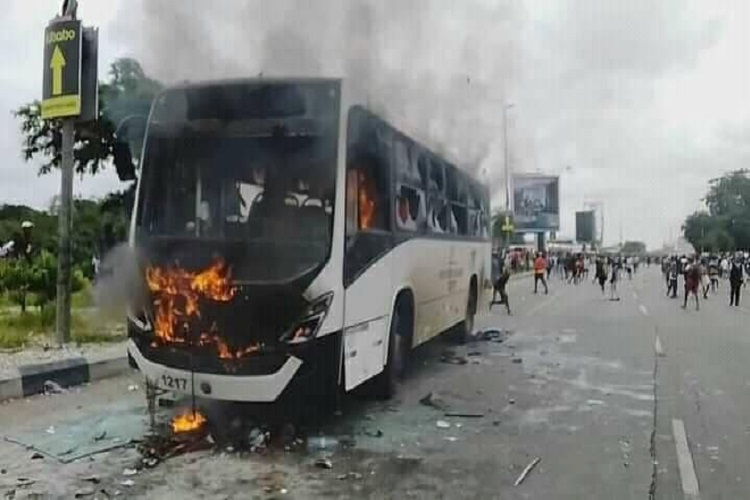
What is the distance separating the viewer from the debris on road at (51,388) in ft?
29.1

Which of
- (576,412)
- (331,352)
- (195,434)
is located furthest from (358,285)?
(576,412)

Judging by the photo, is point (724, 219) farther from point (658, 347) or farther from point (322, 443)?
point (322, 443)

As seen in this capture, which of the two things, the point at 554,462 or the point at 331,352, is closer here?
the point at 554,462

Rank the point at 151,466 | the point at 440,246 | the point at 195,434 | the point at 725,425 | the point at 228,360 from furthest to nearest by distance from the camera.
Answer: the point at 440,246, the point at 725,425, the point at 195,434, the point at 228,360, the point at 151,466

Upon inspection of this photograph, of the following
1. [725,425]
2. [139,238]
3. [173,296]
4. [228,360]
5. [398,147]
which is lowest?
[725,425]

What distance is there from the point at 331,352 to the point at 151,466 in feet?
5.37

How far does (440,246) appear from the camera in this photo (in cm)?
1041

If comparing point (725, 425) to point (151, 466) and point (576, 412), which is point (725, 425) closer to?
point (576, 412)

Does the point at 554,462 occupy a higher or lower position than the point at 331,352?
lower

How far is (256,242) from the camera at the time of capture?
6.50 metres

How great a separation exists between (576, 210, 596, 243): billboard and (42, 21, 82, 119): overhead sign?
89.4 metres

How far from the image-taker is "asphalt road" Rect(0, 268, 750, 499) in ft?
17.5

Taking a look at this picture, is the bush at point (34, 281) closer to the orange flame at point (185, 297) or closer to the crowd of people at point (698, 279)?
the orange flame at point (185, 297)

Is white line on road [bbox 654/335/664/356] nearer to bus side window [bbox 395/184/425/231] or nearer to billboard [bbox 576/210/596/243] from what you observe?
bus side window [bbox 395/184/425/231]
